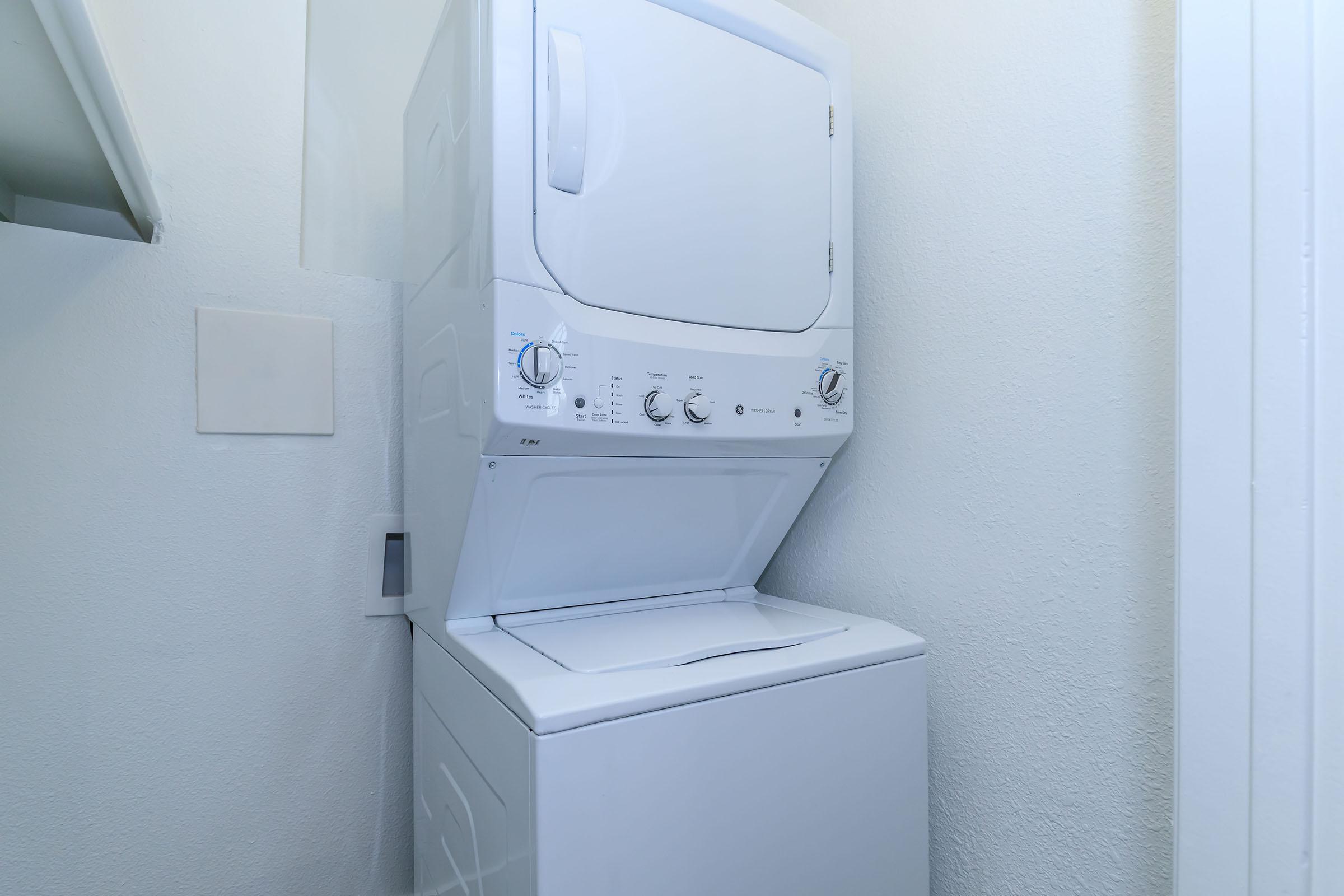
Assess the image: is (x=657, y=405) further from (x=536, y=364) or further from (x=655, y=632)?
(x=655, y=632)

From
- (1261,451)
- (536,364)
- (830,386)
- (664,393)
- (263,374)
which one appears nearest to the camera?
(1261,451)

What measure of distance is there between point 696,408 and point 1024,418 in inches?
18.7

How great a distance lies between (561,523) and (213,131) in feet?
3.25

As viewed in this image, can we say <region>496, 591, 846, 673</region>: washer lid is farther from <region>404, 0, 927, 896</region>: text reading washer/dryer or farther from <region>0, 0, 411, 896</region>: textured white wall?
<region>0, 0, 411, 896</region>: textured white wall

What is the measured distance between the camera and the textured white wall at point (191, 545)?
1.12 metres

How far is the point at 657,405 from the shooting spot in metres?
0.93

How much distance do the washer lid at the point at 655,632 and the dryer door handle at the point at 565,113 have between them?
0.60m

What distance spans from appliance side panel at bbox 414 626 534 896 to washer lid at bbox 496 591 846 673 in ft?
0.35

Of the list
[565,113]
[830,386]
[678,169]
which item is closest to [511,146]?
[565,113]

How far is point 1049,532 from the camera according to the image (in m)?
0.95

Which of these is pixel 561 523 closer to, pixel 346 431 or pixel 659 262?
pixel 659 262

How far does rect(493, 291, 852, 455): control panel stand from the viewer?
2.78 ft

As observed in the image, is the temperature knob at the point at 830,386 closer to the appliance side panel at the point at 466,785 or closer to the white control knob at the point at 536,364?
the white control knob at the point at 536,364

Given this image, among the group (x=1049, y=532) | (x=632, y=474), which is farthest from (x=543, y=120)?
(x=1049, y=532)
